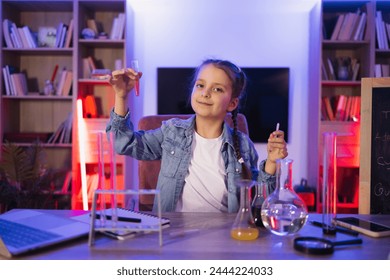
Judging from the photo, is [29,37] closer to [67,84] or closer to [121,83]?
[67,84]

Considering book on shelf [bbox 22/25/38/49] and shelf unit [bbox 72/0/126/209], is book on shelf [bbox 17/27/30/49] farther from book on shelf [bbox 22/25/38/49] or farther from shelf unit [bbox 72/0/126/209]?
shelf unit [bbox 72/0/126/209]

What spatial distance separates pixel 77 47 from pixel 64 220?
2851 mm

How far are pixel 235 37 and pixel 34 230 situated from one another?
335 centimetres

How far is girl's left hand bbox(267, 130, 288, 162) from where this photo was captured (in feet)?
3.96

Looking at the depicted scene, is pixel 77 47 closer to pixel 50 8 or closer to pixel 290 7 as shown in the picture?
pixel 50 8

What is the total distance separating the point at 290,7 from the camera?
396 cm

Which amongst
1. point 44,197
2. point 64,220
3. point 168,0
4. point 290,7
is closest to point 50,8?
point 168,0

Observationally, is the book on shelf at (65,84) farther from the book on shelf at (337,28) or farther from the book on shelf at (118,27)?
the book on shelf at (337,28)

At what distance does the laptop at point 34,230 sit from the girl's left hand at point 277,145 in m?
0.55

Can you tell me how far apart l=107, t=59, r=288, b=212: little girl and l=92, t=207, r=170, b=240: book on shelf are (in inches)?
16.0

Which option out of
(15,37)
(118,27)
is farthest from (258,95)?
(15,37)

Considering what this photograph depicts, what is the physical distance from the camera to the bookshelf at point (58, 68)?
3686 mm

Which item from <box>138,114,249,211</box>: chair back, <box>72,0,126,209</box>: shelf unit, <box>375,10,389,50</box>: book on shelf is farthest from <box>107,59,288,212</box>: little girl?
<box>375,10,389,50</box>: book on shelf
